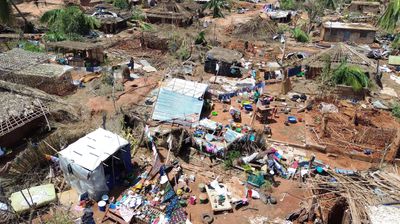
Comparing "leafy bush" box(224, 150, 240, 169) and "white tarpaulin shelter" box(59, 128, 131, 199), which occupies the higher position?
"white tarpaulin shelter" box(59, 128, 131, 199)

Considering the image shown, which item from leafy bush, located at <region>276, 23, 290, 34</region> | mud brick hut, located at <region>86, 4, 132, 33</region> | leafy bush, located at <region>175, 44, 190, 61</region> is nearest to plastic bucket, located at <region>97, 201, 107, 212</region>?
leafy bush, located at <region>175, 44, 190, 61</region>

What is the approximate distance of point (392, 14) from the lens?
25.4 metres

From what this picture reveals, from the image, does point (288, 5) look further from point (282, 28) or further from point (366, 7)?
point (366, 7)

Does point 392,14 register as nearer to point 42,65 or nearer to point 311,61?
point 311,61

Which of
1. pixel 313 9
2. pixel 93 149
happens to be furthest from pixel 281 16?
pixel 93 149

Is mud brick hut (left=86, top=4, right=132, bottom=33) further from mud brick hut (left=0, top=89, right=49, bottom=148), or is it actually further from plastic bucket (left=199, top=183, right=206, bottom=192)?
plastic bucket (left=199, top=183, right=206, bottom=192)

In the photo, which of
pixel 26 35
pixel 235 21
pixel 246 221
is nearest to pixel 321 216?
pixel 246 221

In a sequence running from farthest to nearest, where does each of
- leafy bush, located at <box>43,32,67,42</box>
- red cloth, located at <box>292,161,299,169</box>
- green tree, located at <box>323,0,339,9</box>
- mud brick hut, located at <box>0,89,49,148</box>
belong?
green tree, located at <box>323,0,339,9</box>
leafy bush, located at <box>43,32,67,42</box>
red cloth, located at <box>292,161,299,169</box>
mud brick hut, located at <box>0,89,49,148</box>

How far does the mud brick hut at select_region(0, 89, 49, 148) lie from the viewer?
1222cm

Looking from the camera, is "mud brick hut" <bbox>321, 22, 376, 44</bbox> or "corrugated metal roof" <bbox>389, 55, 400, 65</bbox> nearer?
"corrugated metal roof" <bbox>389, 55, 400, 65</bbox>

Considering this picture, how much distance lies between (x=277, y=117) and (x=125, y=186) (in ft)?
27.8

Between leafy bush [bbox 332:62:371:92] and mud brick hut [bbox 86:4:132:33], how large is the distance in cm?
1910

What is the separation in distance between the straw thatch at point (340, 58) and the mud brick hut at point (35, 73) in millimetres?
14579

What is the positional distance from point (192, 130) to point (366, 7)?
33.7 m
